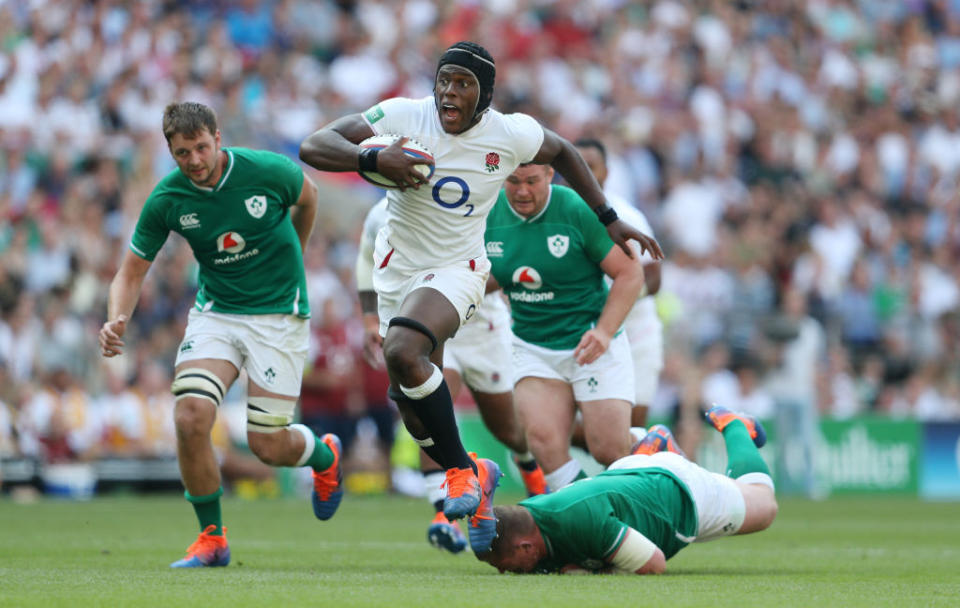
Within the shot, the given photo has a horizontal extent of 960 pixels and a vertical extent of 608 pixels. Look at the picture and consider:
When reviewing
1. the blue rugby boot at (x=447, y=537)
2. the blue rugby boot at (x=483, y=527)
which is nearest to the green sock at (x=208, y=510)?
the blue rugby boot at (x=447, y=537)

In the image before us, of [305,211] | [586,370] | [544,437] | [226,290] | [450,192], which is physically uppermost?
[450,192]

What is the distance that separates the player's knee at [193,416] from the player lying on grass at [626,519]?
1965 millimetres

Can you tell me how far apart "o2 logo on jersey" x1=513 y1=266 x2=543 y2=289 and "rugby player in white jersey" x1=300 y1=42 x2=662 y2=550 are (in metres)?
1.40

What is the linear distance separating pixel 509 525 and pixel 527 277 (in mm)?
2644

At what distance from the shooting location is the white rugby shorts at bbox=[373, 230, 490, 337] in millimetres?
7992

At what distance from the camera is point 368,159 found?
7316 millimetres

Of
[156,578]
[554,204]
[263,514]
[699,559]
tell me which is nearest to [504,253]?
[554,204]

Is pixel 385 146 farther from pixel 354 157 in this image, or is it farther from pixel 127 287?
pixel 127 287

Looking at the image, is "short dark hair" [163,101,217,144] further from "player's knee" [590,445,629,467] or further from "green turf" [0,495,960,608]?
"player's knee" [590,445,629,467]

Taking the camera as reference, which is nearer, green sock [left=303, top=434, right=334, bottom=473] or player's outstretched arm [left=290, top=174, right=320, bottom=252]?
player's outstretched arm [left=290, top=174, right=320, bottom=252]

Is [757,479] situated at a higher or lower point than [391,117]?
lower

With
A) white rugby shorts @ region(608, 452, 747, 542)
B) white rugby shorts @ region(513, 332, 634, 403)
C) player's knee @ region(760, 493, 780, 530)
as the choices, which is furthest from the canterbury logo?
player's knee @ region(760, 493, 780, 530)

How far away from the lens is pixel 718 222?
74.7ft

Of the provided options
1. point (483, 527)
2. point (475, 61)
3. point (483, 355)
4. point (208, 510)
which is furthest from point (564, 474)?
point (475, 61)
